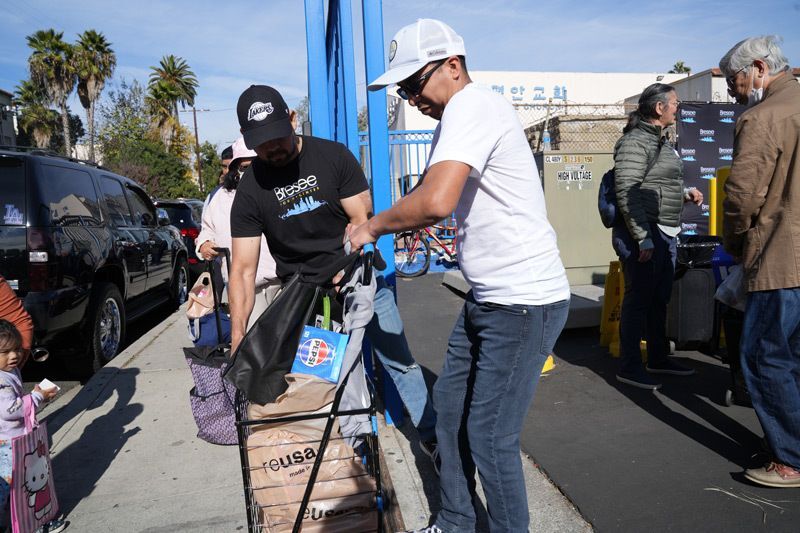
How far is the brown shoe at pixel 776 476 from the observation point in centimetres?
281

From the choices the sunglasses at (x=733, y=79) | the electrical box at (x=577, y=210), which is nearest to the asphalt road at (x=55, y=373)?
the sunglasses at (x=733, y=79)

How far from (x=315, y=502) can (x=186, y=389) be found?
3.10 m

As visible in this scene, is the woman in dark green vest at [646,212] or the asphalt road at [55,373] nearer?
the woman in dark green vest at [646,212]

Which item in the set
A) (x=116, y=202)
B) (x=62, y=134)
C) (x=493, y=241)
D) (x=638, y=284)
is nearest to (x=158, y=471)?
(x=493, y=241)

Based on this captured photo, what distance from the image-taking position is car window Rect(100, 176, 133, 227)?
6.81m

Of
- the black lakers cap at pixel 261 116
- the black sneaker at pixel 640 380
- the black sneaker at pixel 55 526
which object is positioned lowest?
the black sneaker at pixel 55 526

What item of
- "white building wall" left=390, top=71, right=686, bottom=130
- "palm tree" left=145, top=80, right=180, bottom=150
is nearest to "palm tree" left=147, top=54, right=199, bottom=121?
"palm tree" left=145, top=80, right=180, bottom=150

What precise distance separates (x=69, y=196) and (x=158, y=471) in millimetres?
3233

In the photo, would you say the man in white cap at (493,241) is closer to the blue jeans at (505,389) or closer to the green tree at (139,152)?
the blue jeans at (505,389)

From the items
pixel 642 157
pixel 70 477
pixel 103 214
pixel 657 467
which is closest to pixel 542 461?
pixel 657 467

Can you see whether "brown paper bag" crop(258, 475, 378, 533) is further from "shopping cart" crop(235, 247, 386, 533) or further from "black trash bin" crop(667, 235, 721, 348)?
"black trash bin" crop(667, 235, 721, 348)

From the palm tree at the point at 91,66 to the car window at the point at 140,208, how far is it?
34.7 m

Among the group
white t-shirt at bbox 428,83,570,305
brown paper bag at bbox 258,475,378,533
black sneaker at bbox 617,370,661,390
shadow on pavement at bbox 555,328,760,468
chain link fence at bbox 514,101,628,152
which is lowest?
shadow on pavement at bbox 555,328,760,468

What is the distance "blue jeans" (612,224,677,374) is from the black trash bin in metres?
0.31
